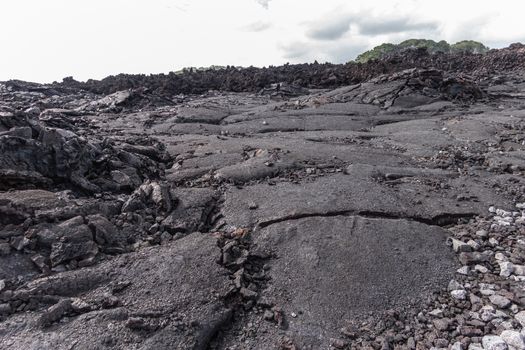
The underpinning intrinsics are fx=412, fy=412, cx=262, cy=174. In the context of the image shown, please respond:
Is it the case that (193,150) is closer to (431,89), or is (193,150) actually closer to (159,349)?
(159,349)

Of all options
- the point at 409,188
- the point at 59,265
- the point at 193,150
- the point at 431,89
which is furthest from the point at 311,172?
the point at 431,89

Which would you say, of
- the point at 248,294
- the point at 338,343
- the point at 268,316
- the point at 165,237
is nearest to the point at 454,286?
the point at 338,343

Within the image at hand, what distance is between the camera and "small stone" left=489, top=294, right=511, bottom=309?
290cm

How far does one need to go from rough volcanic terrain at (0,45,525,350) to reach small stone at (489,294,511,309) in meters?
0.02

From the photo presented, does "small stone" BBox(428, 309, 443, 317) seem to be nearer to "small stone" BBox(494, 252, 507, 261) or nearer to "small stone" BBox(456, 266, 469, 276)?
"small stone" BBox(456, 266, 469, 276)

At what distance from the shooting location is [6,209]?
3.51 meters

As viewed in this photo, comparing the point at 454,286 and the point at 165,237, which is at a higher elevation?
the point at 165,237

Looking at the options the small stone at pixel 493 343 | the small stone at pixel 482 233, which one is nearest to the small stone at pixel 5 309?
the small stone at pixel 493 343

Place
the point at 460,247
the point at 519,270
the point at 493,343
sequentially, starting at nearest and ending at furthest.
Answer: the point at 493,343, the point at 519,270, the point at 460,247

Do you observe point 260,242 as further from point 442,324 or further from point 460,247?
point 460,247

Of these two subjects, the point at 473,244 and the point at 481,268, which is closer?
the point at 481,268

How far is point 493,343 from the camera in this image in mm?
2574

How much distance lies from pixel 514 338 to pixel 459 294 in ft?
1.72

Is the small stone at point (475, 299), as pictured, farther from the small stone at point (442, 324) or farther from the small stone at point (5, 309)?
the small stone at point (5, 309)
